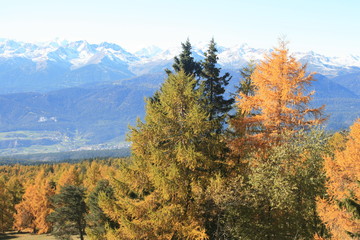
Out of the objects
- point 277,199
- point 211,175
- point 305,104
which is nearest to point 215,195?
point 211,175

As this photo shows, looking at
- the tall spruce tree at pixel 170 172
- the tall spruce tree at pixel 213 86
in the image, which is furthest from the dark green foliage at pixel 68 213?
the tall spruce tree at pixel 170 172

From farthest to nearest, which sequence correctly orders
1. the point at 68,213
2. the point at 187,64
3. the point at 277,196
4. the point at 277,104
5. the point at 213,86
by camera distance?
1. the point at 68,213
2. the point at 187,64
3. the point at 213,86
4. the point at 277,104
5. the point at 277,196

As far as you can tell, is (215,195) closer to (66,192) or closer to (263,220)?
(263,220)

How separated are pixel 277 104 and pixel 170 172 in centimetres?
1093

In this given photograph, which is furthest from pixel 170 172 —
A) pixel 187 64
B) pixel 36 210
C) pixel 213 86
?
pixel 36 210

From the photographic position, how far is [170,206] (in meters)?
19.6

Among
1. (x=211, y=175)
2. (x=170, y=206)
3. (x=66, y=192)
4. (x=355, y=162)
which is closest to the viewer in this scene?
(x=170, y=206)

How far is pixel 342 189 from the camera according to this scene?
24438 millimetres

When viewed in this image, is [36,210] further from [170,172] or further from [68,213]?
[170,172]

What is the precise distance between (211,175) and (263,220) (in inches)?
184

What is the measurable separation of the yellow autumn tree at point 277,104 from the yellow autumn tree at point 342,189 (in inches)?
126

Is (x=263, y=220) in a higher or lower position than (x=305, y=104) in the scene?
lower

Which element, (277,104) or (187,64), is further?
(187,64)

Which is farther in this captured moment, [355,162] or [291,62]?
[291,62]
